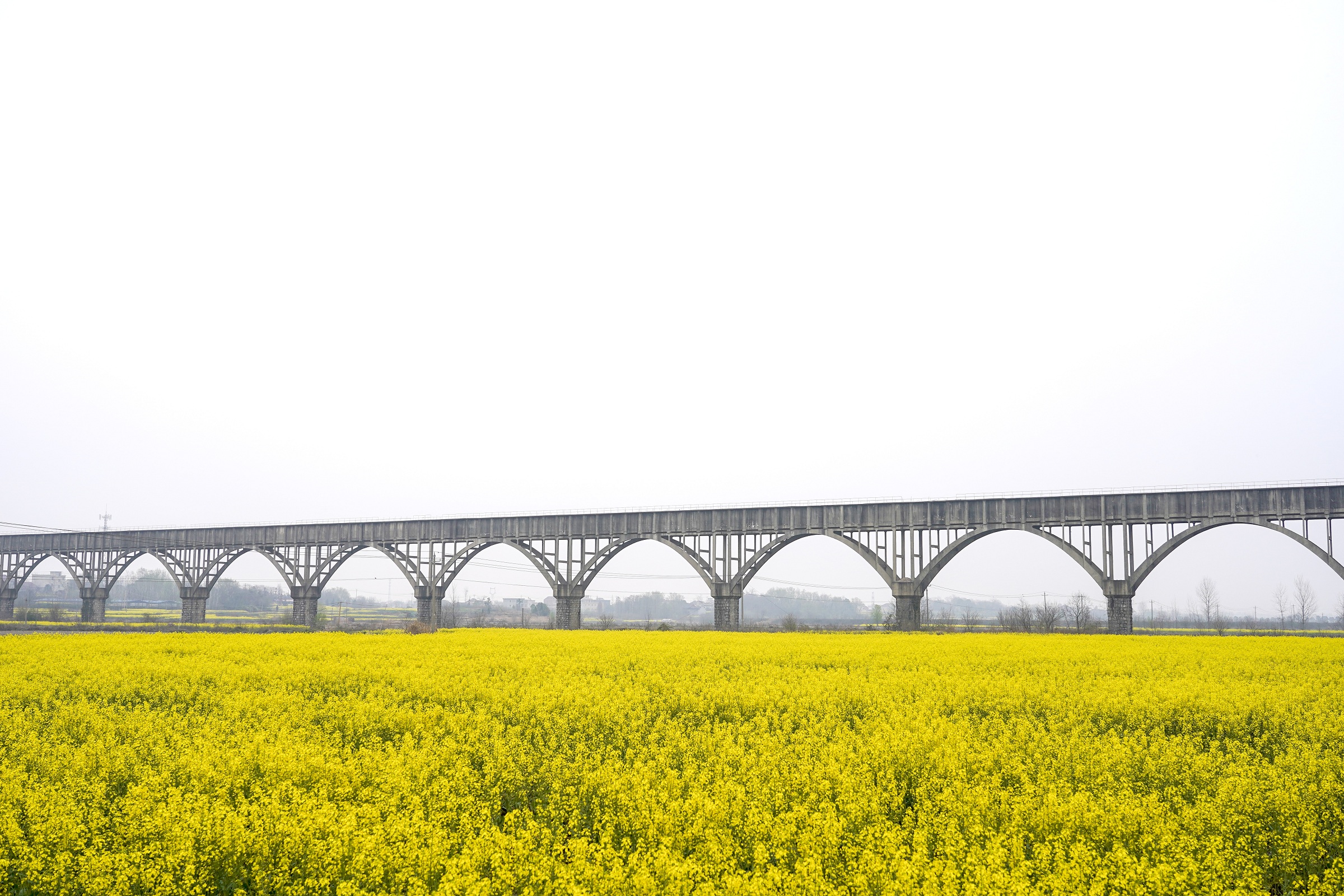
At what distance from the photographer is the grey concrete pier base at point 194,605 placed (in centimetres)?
7850

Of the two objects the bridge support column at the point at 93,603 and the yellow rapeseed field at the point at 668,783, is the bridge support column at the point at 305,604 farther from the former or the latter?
the yellow rapeseed field at the point at 668,783

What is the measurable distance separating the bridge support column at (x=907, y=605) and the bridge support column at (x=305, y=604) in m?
47.6

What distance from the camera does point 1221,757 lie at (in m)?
11.1

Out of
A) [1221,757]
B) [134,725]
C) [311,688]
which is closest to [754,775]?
[1221,757]

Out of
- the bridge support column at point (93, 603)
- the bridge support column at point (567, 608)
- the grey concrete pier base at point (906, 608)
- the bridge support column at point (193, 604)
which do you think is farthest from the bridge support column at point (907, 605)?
the bridge support column at point (93, 603)

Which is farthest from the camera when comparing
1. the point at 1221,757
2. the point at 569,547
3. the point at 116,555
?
the point at 116,555

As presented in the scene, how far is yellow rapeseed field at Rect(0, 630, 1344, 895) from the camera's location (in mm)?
7094

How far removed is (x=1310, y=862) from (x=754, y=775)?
5246 mm

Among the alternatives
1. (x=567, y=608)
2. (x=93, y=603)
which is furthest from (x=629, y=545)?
(x=93, y=603)

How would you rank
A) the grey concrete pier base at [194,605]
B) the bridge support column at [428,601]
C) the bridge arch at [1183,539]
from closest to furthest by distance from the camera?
the bridge arch at [1183,539]
the bridge support column at [428,601]
the grey concrete pier base at [194,605]

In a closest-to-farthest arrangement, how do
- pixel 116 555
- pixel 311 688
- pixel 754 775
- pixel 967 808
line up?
pixel 967 808 < pixel 754 775 < pixel 311 688 < pixel 116 555

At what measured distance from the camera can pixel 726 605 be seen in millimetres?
60125

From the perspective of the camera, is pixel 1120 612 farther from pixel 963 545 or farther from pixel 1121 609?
pixel 963 545

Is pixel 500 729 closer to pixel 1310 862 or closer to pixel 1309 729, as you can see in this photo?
pixel 1310 862
